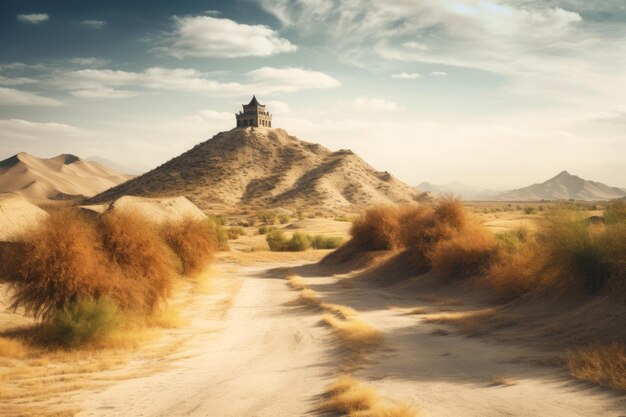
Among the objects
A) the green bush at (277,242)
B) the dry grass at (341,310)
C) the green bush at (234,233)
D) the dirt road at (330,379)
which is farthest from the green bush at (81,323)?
the green bush at (234,233)

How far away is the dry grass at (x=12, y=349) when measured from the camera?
12461 millimetres

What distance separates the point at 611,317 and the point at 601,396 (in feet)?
15.3

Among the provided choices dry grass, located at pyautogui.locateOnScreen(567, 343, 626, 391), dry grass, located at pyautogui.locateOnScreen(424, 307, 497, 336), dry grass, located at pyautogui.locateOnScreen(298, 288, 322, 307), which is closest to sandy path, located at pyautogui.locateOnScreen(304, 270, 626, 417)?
dry grass, located at pyautogui.locateOnScreen(567, 343, 626, 391)

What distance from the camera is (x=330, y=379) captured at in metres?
10.8

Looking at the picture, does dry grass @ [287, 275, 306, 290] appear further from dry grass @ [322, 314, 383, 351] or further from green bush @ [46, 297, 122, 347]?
green bush @ [46, 297, 122, 347]

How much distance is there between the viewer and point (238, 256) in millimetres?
41125

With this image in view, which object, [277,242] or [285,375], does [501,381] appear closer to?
[285,375]

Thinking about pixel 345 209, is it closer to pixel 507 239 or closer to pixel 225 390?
pixel 507 239

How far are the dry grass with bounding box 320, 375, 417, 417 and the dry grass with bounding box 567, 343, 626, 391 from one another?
3331mm

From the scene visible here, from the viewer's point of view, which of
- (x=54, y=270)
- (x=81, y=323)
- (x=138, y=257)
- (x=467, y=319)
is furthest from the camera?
(x=138, y=257)

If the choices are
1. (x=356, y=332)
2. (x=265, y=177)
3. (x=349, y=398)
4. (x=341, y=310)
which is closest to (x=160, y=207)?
(x=341, y=310)

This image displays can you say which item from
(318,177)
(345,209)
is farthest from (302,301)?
(318,177)

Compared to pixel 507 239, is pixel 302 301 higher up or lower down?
lower down

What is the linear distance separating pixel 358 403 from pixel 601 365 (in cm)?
456
